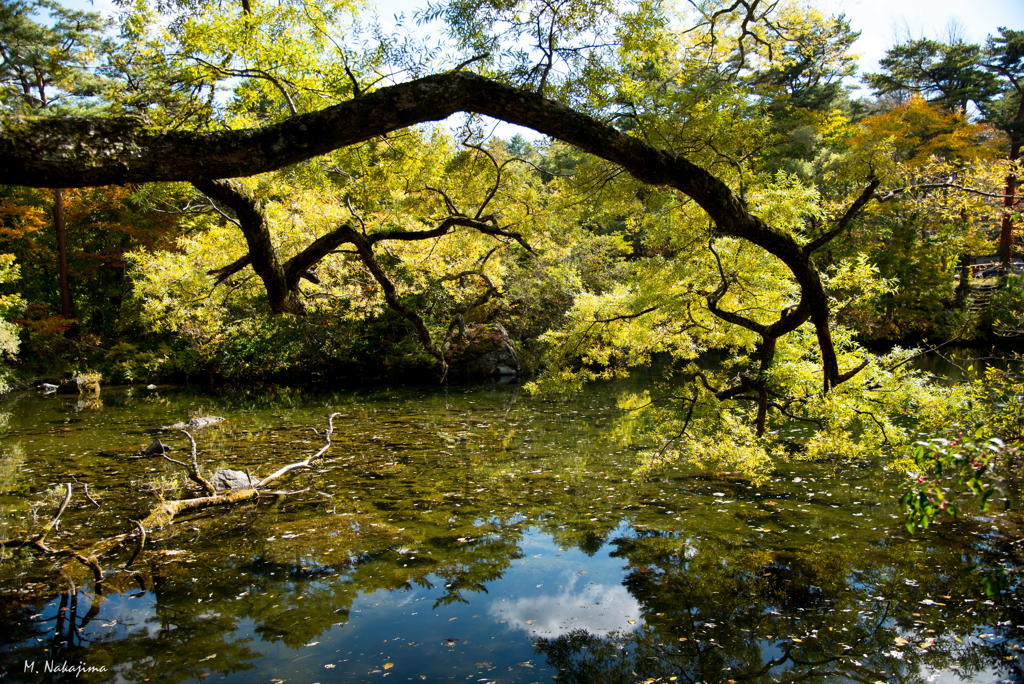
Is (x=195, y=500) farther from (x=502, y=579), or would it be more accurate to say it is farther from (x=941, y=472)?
(x=941, y=472)

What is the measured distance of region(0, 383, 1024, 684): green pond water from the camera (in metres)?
4.07

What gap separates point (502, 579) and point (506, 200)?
4627 millimetres

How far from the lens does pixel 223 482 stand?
287 inches

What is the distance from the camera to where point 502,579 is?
5.51m

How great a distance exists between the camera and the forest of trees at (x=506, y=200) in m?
3.39

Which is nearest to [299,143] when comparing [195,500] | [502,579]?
[502,579]

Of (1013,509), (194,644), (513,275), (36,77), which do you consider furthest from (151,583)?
(36,77)

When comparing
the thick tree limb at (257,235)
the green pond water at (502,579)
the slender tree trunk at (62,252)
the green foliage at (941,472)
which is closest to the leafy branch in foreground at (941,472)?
the green foliage at (941,472)

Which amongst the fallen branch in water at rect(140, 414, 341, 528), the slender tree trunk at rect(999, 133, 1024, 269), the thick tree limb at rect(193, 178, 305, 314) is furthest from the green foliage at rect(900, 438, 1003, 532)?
the slender tree trunk at rect(999, 133, 1024, 269)

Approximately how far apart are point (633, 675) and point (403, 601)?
2.13 meters

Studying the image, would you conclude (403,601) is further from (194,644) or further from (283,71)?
(283,71)

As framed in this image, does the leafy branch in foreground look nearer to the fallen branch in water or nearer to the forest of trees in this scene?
the forest of trees

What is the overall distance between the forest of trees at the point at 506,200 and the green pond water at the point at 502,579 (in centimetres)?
131

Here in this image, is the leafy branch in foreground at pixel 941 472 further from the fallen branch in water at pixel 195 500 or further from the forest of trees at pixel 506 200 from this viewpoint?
the fallen branch in water at pixel 195 500
